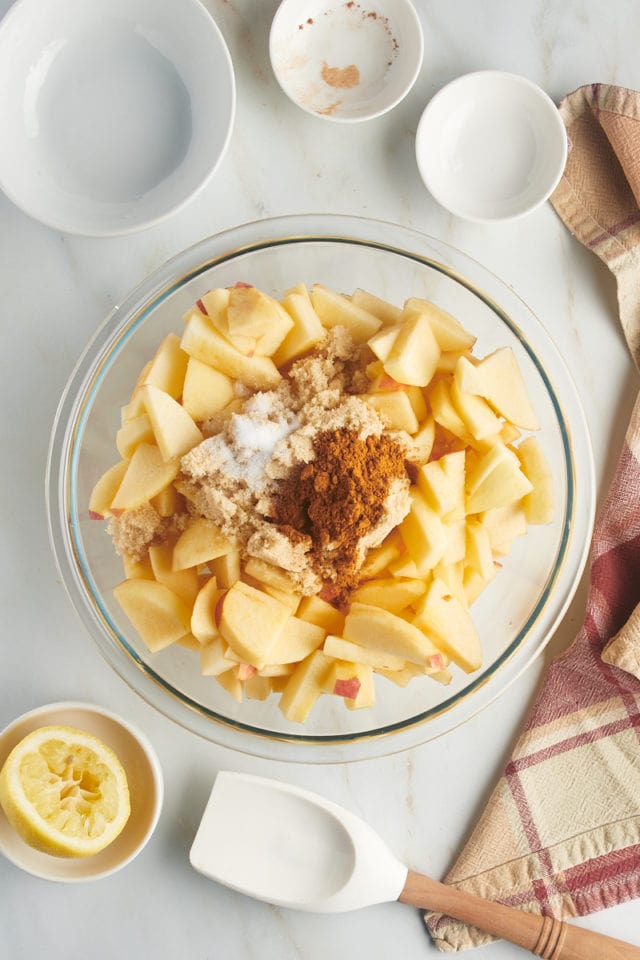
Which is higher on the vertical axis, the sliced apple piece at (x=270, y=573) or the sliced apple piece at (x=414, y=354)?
the sliced apple piece at (x=414, y=354)

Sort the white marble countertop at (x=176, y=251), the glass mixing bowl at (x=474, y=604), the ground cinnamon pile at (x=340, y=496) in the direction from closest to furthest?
the ground cinnamon pile at (x=340, y=496) → the glass mixing bowl at (x=474, y=604) → the white marble countertop at (x=176, y=251)

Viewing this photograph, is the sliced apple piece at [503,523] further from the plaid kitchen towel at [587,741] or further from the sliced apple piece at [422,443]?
the plaid kitchen towel at [587,741]

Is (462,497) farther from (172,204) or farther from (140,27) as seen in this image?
(140,27)

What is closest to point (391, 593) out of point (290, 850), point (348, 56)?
point (290, 850)

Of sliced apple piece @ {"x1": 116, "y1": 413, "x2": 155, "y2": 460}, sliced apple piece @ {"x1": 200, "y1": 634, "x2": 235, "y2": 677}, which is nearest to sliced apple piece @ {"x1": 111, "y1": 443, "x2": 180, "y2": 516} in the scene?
sliced apple piece @ {"x1": 116, "y1": 413, "x2": 155, "y2": 460}

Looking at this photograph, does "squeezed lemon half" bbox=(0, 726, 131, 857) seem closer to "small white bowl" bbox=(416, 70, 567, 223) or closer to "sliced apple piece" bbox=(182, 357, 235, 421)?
"sliced apple piece" bbox=(182, 357, 235, 421)

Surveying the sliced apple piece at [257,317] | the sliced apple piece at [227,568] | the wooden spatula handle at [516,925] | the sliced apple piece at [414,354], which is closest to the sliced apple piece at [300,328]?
the sliced apple piece at [257,317]

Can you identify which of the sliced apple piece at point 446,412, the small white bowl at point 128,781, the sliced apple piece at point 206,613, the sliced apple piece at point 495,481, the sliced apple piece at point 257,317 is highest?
the sliced apple piece at point 257,317
